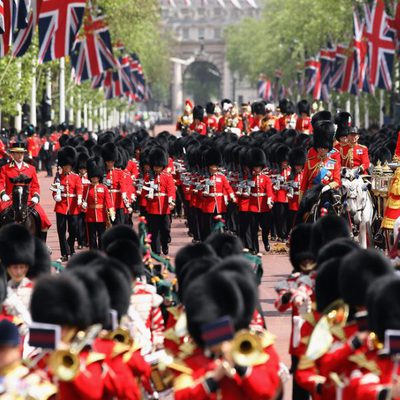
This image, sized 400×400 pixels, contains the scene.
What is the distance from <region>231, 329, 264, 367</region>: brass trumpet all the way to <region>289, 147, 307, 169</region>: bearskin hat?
15986 mm

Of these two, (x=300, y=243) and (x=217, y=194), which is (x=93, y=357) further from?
(x=217, y=194)

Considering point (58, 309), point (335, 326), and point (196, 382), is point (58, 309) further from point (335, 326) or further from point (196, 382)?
point (335, 326)

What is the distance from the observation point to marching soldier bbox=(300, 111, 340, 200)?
18531mm

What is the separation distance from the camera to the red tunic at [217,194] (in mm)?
21703

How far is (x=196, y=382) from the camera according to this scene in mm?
7891

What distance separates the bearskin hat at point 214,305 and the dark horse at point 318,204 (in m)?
9.95

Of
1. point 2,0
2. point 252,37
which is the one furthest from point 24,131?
point 252,37

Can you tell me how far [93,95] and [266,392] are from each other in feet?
199

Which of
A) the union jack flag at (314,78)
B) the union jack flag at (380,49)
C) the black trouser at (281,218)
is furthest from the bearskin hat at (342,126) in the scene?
the union jack flag at (314,78)

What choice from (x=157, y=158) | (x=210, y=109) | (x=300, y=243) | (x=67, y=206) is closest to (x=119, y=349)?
(x=300, y=243)

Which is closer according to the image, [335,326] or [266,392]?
[266,392]

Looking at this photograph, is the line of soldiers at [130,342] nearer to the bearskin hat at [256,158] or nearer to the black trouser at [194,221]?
the bearskin hat at [256,158]

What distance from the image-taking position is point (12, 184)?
18.9 meters

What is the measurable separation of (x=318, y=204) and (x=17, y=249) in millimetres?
7856
